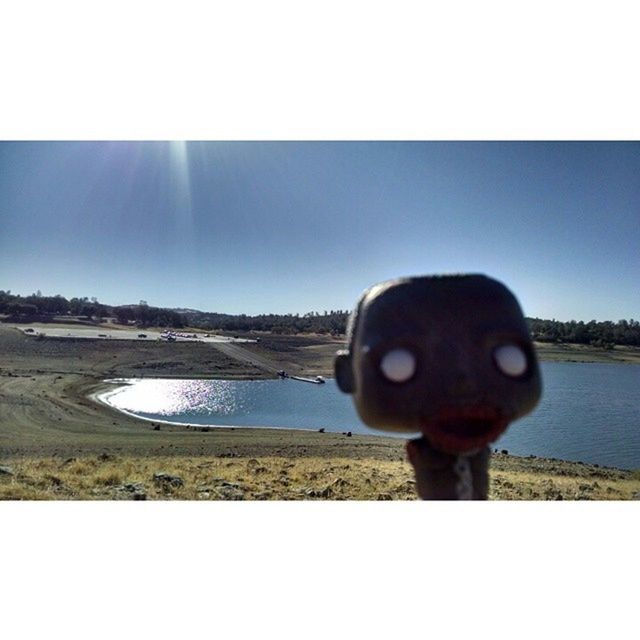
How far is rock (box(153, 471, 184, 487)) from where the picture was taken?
298 centimetres

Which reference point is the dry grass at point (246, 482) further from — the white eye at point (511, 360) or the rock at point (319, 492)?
the white eye at point (511, 360)

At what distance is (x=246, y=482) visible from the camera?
3102 millimetres

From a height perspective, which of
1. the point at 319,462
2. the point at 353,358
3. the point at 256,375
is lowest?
the point at 319,462

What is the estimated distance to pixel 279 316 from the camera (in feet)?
12.9

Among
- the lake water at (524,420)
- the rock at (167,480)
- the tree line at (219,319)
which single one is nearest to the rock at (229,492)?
the rock at (167,480)

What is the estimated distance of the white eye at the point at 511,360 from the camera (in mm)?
1267

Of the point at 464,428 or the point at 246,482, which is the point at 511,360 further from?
the point at 246,482

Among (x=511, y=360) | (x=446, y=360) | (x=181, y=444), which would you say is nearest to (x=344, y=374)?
(x=446, y=360)

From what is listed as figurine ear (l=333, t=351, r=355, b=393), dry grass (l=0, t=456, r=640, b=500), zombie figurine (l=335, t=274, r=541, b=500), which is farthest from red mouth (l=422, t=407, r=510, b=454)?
dry grass (l=0, t=456, r=640, b=500)

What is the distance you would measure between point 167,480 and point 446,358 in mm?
2275

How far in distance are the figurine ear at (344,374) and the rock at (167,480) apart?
1999 millimetres

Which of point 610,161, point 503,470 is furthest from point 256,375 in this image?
point 610,161

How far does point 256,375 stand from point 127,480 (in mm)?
1867

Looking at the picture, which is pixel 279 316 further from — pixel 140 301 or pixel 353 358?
pixel 353 358
